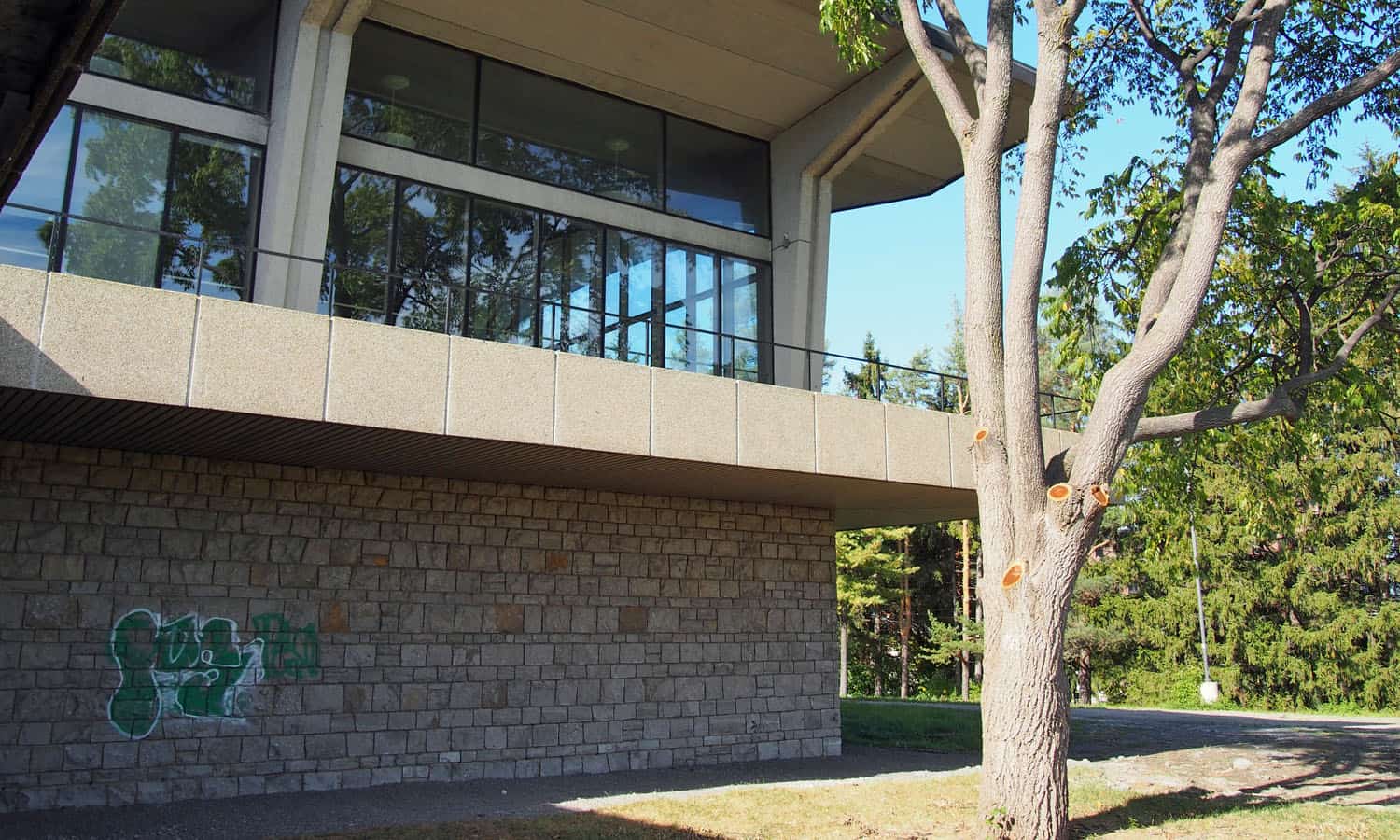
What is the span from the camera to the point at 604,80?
568 inches

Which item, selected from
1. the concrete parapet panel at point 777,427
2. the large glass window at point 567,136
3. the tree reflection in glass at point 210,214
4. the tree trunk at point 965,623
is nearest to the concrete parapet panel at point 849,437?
the concrete parapet panel at point 777,427

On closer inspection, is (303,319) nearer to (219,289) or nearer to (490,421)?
(490,421)

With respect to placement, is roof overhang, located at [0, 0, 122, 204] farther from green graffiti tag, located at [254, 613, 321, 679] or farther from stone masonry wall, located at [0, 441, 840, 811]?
green graffiti tag, located at [254, 613, 321, 679]

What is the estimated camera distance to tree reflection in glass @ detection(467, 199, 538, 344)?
42.4 ft

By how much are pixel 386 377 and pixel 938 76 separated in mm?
5529

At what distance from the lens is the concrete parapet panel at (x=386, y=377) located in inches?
340

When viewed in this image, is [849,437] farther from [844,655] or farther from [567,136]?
[844,655]

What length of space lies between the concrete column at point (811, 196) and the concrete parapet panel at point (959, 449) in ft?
9.53

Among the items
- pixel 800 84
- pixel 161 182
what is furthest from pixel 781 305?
pixel 161 182

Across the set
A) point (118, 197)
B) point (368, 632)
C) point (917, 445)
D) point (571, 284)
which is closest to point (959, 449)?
point (917, 445)

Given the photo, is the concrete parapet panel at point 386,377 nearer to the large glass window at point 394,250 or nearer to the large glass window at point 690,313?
the large glass window at point 394,250

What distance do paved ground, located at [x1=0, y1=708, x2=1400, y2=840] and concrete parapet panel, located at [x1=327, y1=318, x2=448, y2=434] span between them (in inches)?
128

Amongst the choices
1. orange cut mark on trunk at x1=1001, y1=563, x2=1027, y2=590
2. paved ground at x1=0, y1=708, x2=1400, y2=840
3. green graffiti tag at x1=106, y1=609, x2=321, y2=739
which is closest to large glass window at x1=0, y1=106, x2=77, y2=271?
green graffiti tag at x1=106, y1=609, x2=321, y2=739

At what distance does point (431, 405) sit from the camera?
9000 mm
